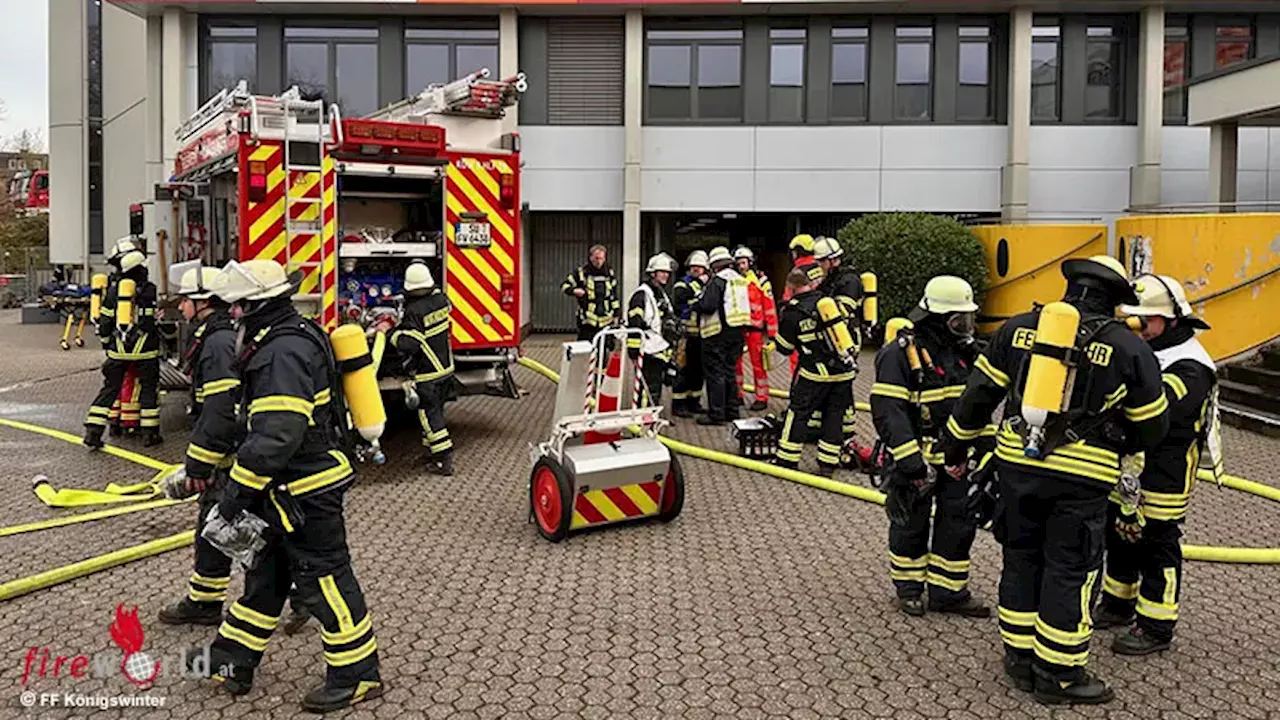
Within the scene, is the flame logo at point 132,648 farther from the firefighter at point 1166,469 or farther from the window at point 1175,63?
the window at point 1175,63

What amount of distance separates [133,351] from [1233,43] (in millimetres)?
18709

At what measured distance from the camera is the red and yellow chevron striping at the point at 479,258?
27.7 feet

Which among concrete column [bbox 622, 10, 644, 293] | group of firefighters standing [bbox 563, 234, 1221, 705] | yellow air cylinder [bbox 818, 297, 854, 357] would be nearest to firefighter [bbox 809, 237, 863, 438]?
yellow air cylinder [bbox 818, 297, 854, 357]

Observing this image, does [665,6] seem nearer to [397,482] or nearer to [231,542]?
[397,482]

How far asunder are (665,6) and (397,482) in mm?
12887

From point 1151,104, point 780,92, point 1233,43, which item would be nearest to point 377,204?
point 780,92

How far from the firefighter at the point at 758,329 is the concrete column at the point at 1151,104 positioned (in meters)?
10.5

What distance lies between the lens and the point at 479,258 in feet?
28.2

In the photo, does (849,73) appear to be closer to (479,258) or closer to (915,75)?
(915,75)

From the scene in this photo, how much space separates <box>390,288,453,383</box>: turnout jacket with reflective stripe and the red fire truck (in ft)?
0.70

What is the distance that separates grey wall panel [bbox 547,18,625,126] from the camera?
18609 mm

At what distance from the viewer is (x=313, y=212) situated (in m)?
7.78

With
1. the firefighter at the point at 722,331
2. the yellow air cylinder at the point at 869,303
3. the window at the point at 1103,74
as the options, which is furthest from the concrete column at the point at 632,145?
the yellow air cylinder at the point at 869,303

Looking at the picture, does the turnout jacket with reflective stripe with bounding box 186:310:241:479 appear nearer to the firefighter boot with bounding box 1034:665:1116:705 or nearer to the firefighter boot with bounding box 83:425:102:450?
the firefighter boot with bounding box 1034:665:1116:705
